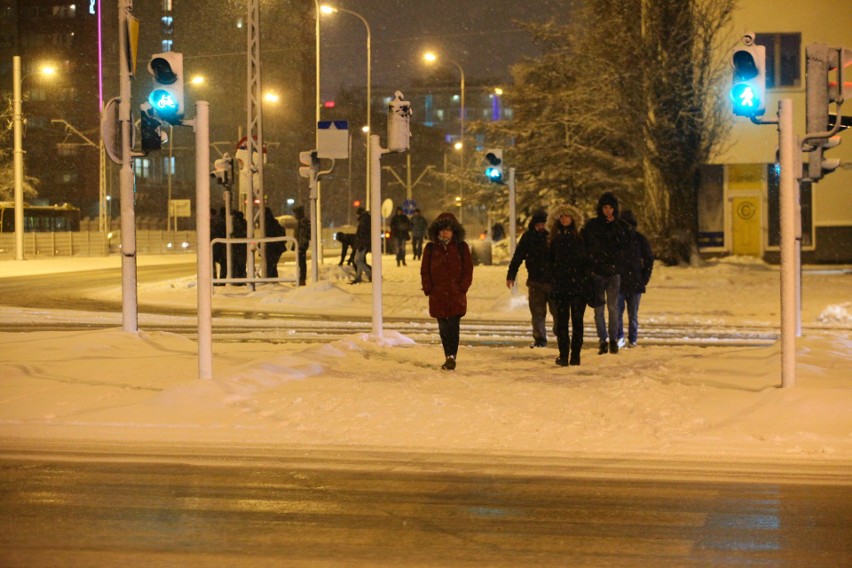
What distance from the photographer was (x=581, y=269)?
484 inches

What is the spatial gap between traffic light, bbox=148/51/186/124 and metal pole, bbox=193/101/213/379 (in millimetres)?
498

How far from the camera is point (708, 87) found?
32969 mm

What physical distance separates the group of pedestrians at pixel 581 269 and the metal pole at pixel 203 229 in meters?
3.84

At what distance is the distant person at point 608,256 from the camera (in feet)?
43.0

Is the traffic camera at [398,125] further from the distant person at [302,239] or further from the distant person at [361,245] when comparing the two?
the distant person at [361,245]

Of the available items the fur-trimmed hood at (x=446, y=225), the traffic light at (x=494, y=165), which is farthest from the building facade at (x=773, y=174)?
the fur-trimmed hood at (x=446, y=225)

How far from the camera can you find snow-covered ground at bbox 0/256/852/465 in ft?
27.9

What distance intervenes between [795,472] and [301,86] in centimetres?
9399

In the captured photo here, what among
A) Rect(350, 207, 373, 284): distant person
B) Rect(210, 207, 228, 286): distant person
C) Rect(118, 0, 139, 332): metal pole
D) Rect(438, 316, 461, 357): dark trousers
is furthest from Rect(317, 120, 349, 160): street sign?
Rect(210, 207, 228, 286): distant person

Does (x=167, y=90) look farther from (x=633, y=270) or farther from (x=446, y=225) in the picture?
(x=633, y=270)

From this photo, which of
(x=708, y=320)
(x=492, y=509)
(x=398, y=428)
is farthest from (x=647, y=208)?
(x=492, y=509)

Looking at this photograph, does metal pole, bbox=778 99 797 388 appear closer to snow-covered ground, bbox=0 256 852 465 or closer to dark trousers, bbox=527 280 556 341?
snow-covered ground, bbox=0 256 852 465

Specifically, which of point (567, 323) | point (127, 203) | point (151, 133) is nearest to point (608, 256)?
point (567, 323)

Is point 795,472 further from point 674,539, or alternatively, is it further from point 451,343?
point 451,343
